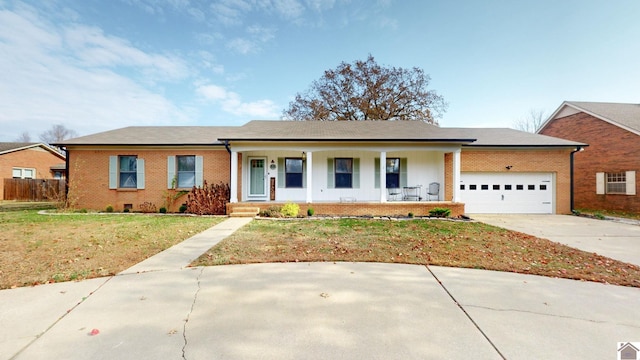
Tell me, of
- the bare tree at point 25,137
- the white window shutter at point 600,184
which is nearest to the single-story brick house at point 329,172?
the white window shutter at point 600,184

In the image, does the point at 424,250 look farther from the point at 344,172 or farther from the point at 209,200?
the point at 209,200

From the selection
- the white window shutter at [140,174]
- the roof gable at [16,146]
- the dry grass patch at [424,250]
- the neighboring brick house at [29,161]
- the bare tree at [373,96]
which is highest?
the bare tree at [373,96]

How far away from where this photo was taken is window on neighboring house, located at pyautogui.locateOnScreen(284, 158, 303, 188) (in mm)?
13070

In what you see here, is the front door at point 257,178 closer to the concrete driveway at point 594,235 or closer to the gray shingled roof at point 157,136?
the gray shingled roof at point 157,136

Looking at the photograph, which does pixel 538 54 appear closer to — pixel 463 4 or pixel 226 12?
pixel 463 4

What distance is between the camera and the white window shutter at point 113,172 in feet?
42.1

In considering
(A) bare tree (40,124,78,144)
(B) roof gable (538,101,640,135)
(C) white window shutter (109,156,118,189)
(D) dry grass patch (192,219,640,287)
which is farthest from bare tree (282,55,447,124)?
(A) bare tree (40,124,78,144)

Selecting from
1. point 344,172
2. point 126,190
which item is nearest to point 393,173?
point 344,172

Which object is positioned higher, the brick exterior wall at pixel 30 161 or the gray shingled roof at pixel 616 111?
the gray shingled roof at pixel 616 111

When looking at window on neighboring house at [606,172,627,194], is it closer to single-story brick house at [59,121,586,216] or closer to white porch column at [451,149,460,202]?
A: single-story brick house at [59,121,586,216]

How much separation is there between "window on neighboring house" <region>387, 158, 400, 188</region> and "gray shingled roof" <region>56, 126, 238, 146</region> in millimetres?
8448

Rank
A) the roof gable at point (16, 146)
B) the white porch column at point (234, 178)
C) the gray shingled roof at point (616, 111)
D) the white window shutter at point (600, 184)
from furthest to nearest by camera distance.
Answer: the roof gable at point (16, 146) < the white window shutter at point (600, 184) < the gray shingled roof at point (616, 111) < the white porch column at point (234, 178)

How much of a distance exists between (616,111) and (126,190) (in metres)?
27.1

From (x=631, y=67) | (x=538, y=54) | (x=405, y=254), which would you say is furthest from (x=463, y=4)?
(x=405, y=254)
